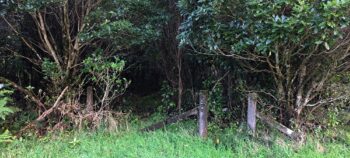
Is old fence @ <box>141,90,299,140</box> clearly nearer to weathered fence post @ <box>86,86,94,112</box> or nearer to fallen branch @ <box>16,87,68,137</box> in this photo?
weathered fence post @ <box>86,86,94,112</box>

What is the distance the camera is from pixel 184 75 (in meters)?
7.73

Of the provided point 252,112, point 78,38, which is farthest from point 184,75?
point 252,112

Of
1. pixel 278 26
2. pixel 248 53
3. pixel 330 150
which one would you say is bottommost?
pixel 330 150

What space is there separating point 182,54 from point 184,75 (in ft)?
1.88

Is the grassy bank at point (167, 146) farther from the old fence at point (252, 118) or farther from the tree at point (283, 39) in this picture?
the tree at point (283, 39)

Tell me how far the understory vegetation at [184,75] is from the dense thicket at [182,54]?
0.02 metres

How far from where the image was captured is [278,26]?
13.2 feet

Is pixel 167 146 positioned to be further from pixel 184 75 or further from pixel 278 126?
pixel 184 75

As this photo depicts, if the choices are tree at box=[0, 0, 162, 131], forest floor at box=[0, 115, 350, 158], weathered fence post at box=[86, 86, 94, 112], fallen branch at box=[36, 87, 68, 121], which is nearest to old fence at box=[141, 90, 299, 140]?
forest floor at box=[0, 115, 350, 158]

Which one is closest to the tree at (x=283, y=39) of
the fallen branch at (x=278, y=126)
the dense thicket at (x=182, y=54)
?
the dense thicket at (x=182, y=54)

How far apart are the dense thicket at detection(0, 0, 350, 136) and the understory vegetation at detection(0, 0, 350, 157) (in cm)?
2

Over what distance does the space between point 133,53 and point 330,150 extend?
4.79 meters

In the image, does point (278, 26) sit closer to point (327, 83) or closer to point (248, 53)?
point (248, 53)

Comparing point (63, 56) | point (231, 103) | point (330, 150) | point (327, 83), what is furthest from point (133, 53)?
point (330, 150)
